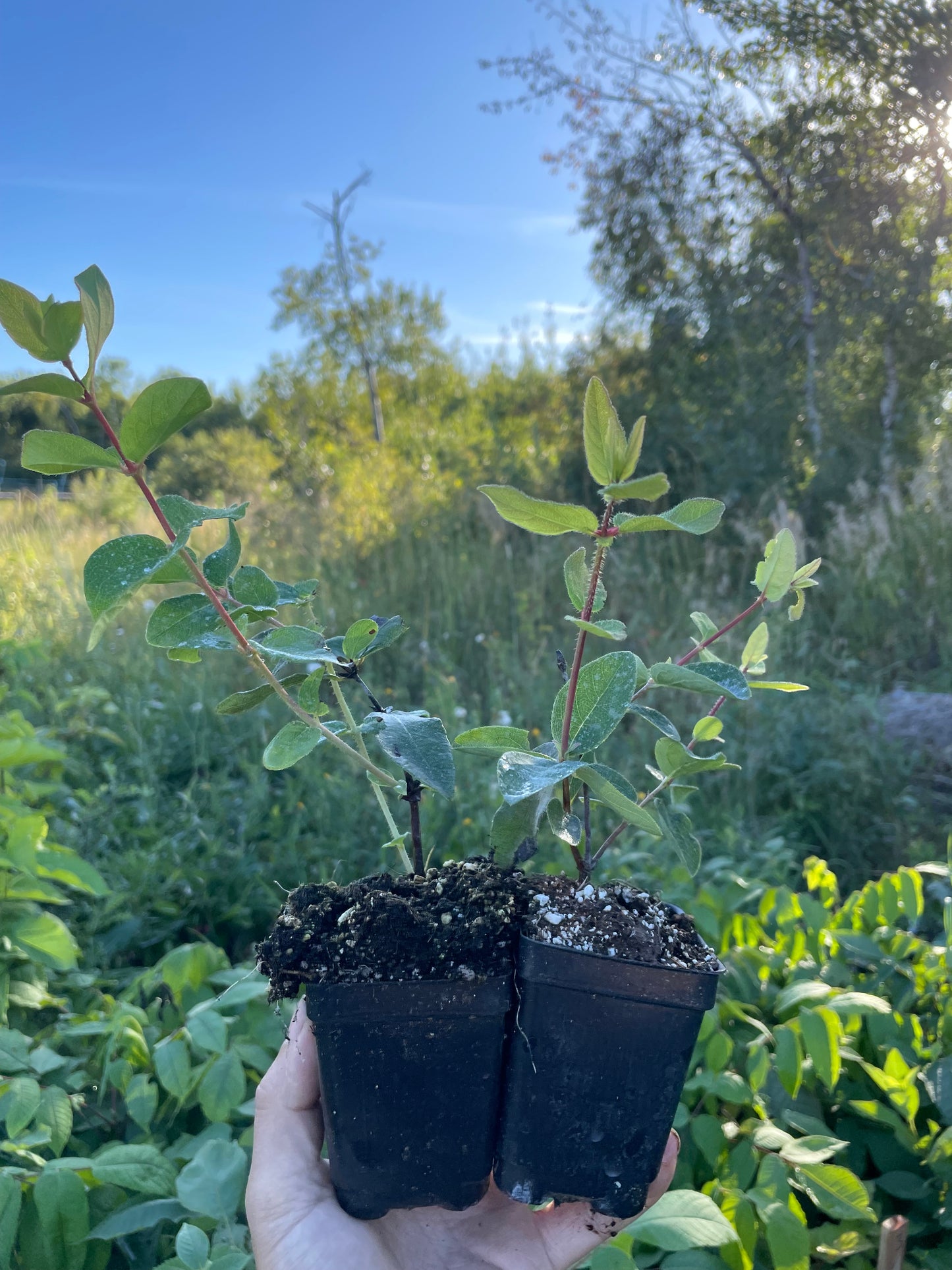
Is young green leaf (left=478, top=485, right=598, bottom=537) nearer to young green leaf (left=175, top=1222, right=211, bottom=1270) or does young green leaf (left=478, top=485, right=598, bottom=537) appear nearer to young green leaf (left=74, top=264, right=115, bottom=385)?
young green leaf (left=74, top=264, right=115, bottom=385)

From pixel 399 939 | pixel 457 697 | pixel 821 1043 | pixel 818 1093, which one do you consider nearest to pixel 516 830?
pixel 399 939

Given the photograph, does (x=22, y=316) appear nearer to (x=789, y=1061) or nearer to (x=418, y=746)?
(x=418, y=746)

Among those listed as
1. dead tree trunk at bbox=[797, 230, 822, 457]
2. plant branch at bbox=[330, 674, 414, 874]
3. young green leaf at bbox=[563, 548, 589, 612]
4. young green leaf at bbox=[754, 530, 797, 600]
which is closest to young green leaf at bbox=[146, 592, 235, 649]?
plant branch at bbox=[330, 674, 414, 874]

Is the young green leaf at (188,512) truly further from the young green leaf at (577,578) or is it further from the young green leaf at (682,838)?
the young green leaf at (682,838)

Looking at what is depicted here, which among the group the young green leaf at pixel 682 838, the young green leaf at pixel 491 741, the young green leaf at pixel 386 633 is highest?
the young green leaf at pixel 386 633

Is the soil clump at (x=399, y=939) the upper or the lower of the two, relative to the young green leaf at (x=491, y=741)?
lower

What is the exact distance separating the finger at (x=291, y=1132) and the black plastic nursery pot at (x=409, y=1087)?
0.10 ft

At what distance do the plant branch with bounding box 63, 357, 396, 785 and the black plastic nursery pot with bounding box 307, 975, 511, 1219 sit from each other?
20 cm

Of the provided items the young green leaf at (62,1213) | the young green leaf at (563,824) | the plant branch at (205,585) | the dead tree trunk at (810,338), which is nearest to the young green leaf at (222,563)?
the plant branch at (205,585)

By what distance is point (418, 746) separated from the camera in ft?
2.32

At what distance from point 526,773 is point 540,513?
21cm

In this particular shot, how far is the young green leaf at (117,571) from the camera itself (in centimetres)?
61

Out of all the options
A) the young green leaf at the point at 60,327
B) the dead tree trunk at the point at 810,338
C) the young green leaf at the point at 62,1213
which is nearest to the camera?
the young green leaf at the point at 60,327

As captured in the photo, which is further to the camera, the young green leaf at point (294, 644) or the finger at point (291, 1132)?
the finger at point (291, 1132)
